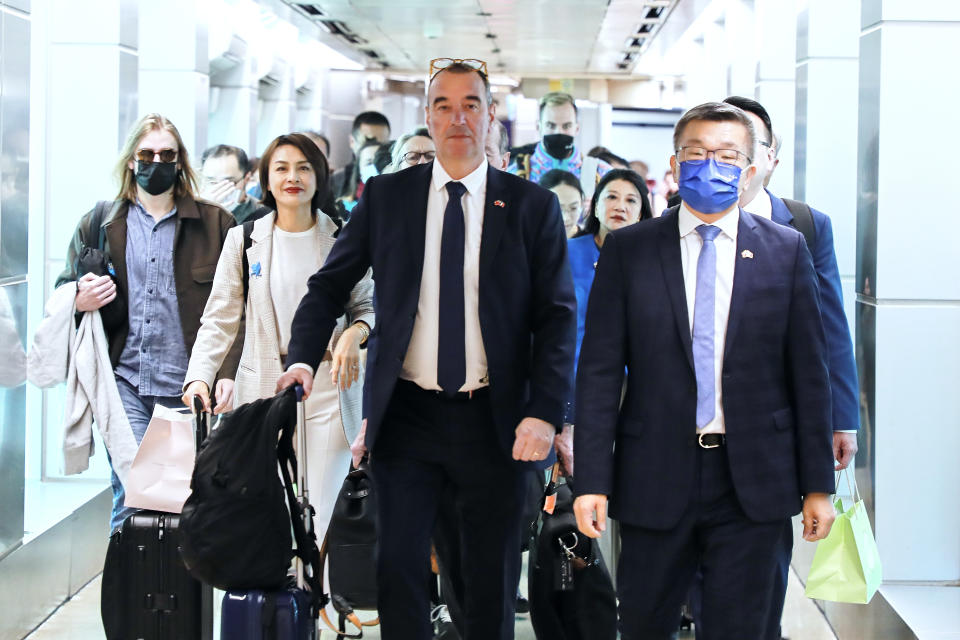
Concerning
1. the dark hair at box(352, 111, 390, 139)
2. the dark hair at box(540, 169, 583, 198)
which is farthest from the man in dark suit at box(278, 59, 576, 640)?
the dark hair at box(352, 111, 390, 139)

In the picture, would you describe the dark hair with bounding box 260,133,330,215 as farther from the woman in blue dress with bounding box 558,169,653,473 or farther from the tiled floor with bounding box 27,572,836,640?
the tiled floor with bounding box 27,572,836,640

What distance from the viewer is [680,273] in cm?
339

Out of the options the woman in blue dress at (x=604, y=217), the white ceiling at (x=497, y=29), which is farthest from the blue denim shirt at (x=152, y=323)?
the white ceiling at (x=497, y=29)

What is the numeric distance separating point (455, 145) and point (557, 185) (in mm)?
3376

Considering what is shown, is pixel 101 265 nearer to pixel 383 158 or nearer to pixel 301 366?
pixel 301 366

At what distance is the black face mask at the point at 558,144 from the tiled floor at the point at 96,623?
3145 mm

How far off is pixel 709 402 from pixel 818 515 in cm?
40

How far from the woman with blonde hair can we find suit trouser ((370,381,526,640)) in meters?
1.48

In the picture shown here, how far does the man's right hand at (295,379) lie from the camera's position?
380cm

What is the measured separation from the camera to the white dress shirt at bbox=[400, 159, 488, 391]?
3.79m

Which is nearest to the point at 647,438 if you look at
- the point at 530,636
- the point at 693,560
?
the point at 693,560

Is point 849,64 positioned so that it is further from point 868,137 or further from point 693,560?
point 693,560

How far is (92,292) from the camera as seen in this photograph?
4.91 m

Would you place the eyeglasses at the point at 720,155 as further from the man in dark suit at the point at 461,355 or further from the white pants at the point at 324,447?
the white pants at the point at 324,447
